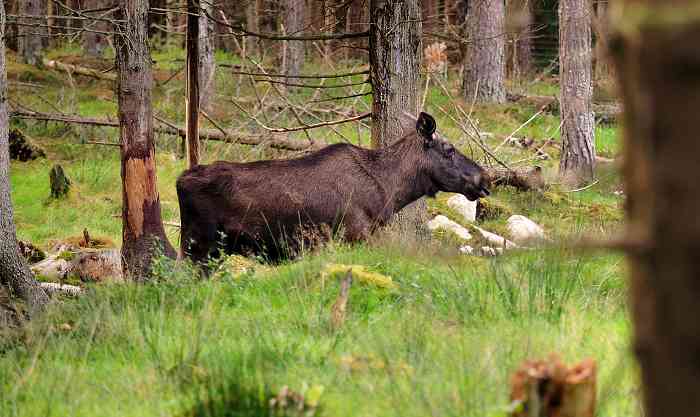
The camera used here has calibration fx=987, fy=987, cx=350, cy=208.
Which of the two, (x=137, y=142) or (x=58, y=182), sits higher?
(x=137, y=142)

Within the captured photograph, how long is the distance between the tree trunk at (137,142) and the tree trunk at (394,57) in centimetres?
238

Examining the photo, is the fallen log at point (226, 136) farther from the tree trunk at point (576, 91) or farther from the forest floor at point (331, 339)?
the forest floor at point (331, 339)

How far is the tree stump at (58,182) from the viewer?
49.3 feet

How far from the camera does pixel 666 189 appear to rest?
207 cm

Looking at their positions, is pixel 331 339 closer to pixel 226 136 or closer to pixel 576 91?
pixel 226 136

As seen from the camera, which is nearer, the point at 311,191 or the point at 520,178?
the point at 311,191

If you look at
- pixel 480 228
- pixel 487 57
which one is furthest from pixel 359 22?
pixel 487 57

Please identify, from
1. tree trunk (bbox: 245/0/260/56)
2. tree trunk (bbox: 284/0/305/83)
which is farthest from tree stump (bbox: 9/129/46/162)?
tree trunk (bbox: 245/0/260/56)

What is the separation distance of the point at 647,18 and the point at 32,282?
7.47 metres

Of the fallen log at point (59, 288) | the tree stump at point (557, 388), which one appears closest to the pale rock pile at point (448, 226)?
the fallen log at point (59, 288)

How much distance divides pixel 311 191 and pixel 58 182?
6.26 metres

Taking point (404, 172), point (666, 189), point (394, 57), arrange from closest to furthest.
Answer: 1. point (666, 189)
2. point (394, 57)
3. point (404, 172)

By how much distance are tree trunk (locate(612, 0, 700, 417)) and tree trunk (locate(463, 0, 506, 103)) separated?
2135cm

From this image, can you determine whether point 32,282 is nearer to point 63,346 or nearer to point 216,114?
point 63,346
